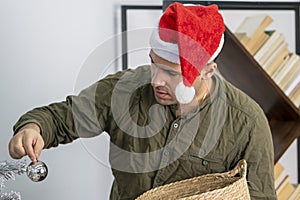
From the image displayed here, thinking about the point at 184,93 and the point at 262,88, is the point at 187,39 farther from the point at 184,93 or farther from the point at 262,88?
the point at 262,88

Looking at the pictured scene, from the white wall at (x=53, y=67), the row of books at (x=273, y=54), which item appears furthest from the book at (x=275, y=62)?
the white wall at (x=53, y=67)

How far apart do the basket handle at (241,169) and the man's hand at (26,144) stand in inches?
15.0

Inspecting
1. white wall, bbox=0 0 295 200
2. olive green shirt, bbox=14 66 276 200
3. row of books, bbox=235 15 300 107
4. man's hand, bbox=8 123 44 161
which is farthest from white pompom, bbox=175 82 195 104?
row of books, bbox=235 15 300 107

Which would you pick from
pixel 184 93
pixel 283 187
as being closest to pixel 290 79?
pixel 283 187

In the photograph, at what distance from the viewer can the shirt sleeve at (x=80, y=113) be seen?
4.54ft

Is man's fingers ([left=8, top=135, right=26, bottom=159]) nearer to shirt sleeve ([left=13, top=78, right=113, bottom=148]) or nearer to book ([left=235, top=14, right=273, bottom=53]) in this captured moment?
shirt sleeve ([left=13, top=78, right=113, bottom=148])

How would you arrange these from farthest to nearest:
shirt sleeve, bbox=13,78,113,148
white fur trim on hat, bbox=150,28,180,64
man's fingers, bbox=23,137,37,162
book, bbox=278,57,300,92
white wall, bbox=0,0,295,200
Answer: book, bbox=278,57,300,92
white wall, bbox=0,0,295,200
shirt sleeve, bbox=13,78,113,148
white fur trim on hat, bbox=150,28,180,64
man's fingers, bbox=23,137,37,162

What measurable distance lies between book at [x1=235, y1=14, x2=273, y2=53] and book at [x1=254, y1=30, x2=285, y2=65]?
0.08 ft

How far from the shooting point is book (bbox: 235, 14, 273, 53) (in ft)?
6.25

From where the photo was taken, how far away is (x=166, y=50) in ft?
4.22

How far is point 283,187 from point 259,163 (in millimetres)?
610

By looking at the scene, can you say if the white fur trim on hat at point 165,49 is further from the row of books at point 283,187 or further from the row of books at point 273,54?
the row of books at point 283,187

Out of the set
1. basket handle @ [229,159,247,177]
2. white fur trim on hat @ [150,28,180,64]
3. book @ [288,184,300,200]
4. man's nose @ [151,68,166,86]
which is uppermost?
white fur trim on hat @ [150,28,180,64]

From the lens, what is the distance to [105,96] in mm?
1449
